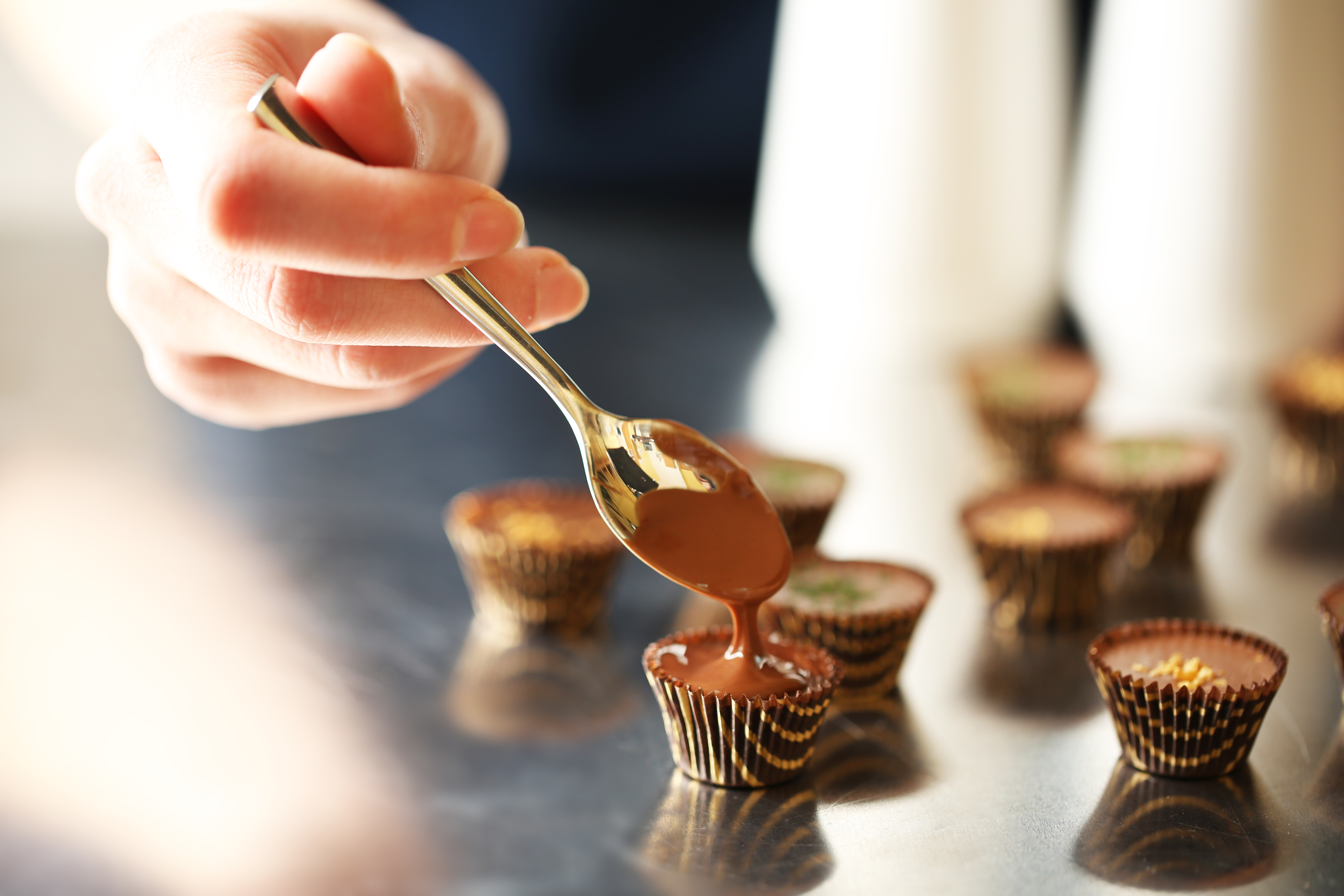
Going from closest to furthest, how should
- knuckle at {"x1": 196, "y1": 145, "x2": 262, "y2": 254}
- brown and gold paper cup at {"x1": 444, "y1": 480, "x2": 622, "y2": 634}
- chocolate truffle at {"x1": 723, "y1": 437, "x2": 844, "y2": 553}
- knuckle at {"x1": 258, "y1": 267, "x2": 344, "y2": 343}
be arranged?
knuckle at {"x1": 196, "y1": 145, "x2": 262, "y2": 254}
knuckle at {"x1": 258, "y1": 267, "x2": 344, "y2": 343}
brown and gold paper cup at {"x1": 444, "y1": 480, "x2": 622, "y2": 634}
chocolate truffle at {"x1": 723, "y1": 437, "x2": 844, "y2": 553}

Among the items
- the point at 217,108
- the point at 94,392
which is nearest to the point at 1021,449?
the point at 217,108

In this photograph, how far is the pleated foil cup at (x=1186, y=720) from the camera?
3.18 feet

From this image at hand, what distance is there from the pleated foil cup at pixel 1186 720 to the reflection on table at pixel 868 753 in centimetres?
15

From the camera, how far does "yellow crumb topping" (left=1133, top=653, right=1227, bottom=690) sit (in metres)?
1.02

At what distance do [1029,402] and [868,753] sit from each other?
2.64 ft

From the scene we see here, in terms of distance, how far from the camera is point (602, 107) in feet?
10.7

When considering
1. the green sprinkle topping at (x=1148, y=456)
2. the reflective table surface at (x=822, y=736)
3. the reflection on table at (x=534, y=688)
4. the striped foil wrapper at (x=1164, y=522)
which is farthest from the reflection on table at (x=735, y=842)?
the green sprinkle topping at (x=1148, y=456)

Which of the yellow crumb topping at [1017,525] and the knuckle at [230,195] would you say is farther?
the yellow crumb topping at [1017,525]

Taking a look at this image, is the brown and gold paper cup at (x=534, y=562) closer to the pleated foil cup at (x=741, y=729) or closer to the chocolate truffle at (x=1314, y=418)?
the pleated foil cup at (x=741, y=729)

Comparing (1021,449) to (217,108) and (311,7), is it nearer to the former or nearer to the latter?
(311,7)

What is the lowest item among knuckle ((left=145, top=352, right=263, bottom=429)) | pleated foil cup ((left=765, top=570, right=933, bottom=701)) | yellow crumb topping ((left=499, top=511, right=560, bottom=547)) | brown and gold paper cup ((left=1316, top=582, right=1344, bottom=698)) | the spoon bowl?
brown and gold paper cup ((left=1316, top=582, right=1344, bottom=698))

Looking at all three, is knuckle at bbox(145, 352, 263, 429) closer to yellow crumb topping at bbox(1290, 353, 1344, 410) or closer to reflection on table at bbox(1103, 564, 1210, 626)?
reflection on table at bbox(1103, 564, 1210, 626)

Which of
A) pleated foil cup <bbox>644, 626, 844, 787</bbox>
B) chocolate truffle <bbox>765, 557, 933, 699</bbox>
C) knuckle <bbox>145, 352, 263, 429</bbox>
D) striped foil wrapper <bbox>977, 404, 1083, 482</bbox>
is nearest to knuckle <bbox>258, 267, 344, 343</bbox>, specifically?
knuckle <bbox>145, 352, 263, 429</bbox>

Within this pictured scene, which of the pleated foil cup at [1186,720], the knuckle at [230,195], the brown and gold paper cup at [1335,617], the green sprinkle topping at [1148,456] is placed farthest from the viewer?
Result: the green sprinkle topping at [1148,456]
